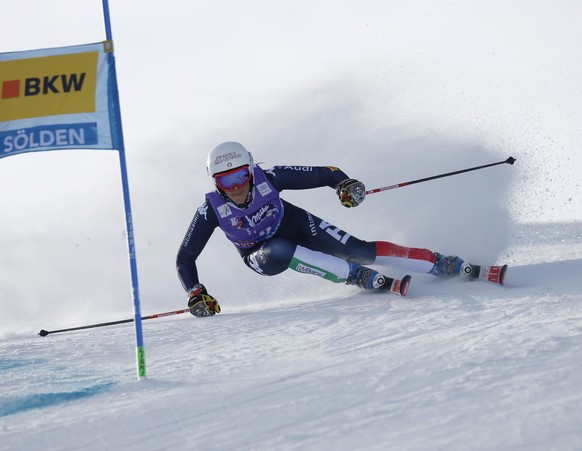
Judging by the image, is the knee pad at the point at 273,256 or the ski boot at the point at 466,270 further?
the knee pad at the point at 273,256

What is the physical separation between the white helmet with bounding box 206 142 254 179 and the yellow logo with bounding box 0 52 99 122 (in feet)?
4.87

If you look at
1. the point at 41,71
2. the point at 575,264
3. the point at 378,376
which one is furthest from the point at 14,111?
the point at 575,264

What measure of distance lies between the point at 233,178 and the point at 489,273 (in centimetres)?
203

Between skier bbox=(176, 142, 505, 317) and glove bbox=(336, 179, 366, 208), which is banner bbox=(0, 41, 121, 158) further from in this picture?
glove bbox=(336, 179, 366, 208)

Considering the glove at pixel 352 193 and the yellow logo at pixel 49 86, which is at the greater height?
the yellow logo at pixel 49 86

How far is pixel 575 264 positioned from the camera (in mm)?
5707

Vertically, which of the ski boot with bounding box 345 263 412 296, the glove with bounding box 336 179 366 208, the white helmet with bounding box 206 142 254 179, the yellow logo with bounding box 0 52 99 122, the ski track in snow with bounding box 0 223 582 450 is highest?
the yellow logo with bounding box 0 52 99 122

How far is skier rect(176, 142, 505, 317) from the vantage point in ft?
17.5

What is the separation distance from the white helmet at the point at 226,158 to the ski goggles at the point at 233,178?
0.11 ft

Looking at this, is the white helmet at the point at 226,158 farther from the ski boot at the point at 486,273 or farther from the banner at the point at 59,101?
the ski boot at the point at 486,273

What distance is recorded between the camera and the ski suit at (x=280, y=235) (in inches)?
217

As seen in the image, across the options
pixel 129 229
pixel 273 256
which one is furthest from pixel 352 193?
pixel 129 229

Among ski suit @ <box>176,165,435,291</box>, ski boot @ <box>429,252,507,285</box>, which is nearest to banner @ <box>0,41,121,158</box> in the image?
ski suit @ <box>176,165,435,291</box>

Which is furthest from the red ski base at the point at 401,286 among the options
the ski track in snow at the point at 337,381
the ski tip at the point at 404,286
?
the ski track in snow at the point at 337,381
